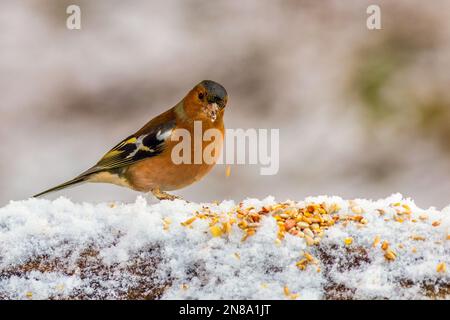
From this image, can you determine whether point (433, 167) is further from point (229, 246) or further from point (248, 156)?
point (229, 246)

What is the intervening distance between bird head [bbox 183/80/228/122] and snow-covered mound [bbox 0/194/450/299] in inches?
39.0

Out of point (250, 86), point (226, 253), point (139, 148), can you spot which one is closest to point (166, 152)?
point (139, 148)

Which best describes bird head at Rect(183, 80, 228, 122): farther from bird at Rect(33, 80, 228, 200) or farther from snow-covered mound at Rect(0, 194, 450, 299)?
snow-covered mound at Rect(0, 194, 450, 299)

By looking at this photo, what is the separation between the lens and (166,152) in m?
3.81

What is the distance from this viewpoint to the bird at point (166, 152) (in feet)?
12.3

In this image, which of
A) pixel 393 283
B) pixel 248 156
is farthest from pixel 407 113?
pixel 393 283

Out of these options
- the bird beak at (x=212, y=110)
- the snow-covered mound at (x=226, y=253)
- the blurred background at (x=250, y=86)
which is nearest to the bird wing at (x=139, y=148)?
the bird beak at (x=212, y=110)

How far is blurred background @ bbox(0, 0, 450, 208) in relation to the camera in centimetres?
546

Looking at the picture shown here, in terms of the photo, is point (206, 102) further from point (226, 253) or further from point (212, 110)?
point (226, 253)

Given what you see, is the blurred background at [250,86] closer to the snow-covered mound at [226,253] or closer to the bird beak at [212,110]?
the bird beak at [212,110]

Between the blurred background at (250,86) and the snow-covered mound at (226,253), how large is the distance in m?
2.53

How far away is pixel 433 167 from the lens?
5.43 m

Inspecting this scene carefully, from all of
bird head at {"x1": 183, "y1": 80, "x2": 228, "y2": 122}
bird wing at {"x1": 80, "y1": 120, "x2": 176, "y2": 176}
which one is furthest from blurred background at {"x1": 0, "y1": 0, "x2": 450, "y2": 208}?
bird head at {"x1": 183, "y1": 80, "x2": 228, "y2": 122}
